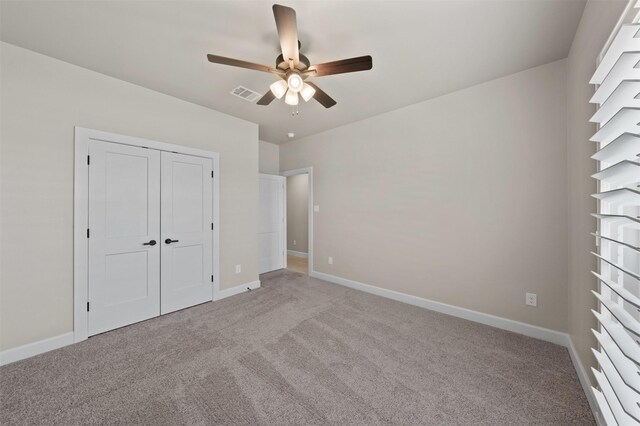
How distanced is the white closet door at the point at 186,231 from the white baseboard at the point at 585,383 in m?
3.84

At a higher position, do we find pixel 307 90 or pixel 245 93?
pixel 245 93

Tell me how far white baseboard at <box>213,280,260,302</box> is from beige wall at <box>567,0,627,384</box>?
3.76m

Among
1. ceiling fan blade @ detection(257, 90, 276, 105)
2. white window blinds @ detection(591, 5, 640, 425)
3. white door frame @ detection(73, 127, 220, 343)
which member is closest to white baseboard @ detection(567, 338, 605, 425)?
white window blinds @ detection(591, 5, 640, 425)

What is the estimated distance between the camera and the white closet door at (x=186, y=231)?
10.0ft

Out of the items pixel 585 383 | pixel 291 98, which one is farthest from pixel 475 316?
pixel 291 98

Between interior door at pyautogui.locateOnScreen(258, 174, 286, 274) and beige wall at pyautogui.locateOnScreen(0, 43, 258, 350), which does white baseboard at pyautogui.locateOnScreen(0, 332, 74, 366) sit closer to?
beige wall at pyautogui.locateOnScreen(0, 43, 258, 350)

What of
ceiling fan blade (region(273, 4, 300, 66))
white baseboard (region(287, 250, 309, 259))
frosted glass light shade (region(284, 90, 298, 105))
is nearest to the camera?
ceiling fan blade (region(273, 4, 300, 66))

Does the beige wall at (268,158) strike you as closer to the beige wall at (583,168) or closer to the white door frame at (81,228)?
the white door frame at (81,228)

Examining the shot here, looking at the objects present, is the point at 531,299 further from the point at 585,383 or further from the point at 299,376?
the point at 299,376

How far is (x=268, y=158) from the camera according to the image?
513 cm

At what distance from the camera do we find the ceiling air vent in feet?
9.30

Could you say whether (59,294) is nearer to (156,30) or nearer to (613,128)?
(156,30)

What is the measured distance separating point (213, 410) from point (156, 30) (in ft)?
9.57

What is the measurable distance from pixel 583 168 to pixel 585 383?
1.57 m
